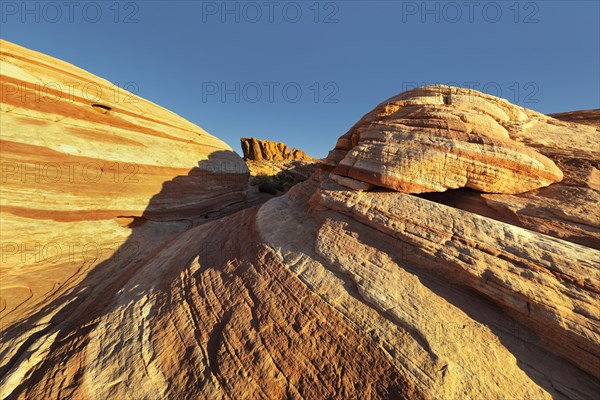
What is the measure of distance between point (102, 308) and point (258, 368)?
379 centimetres

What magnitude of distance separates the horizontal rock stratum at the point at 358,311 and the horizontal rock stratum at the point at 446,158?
0.20 metres

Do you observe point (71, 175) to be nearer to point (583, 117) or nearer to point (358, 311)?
point (358, 311)

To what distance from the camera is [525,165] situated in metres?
4.65

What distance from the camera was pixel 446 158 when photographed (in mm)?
4676

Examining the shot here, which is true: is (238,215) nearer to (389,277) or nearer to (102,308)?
(102,308)

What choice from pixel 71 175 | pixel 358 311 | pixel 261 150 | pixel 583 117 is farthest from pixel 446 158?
pixel 261 150

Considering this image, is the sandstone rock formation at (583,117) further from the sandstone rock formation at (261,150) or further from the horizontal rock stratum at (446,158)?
the sandstone rock formation at (261,150)

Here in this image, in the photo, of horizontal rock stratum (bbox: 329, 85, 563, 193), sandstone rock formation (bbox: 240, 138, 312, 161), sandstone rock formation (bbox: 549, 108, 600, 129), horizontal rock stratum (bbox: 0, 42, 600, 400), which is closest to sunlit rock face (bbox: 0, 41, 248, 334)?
horizontal rock stratum (bbox: 0, 42, 600, 400)

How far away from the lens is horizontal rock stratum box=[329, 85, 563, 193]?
464 cm

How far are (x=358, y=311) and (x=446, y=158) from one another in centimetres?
390

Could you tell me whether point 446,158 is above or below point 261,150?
below

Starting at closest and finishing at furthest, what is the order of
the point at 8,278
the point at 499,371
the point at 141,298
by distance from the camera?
the point at 499,371 → the point at 141,298 → the point at 8,278

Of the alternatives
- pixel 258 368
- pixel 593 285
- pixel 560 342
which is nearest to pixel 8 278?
pixel 258 368

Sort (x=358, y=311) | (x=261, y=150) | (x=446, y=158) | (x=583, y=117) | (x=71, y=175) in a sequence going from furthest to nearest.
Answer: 1. (x=261, y=150)
2. (x=71, y=175)
3. (x=583, y=117)
4. (x=446, y=158)
5. (x=358, y=311)
